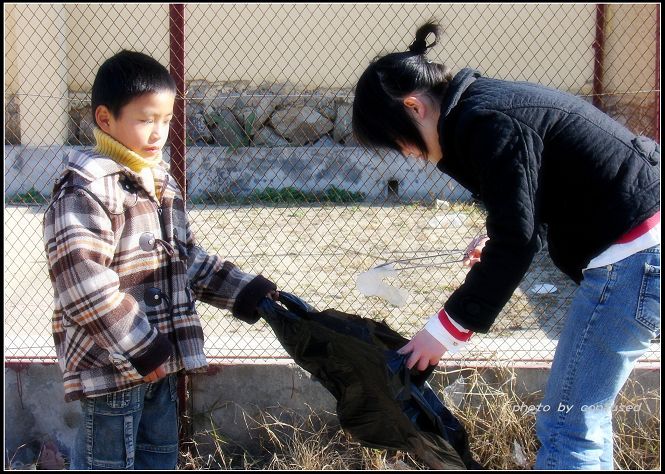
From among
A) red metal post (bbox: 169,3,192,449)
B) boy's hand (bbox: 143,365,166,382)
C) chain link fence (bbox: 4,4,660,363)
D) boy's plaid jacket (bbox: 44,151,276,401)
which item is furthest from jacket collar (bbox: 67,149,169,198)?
chain link fence (bbox: 4,4,660,363)

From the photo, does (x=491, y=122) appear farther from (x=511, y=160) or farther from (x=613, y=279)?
(x=613, y=279)

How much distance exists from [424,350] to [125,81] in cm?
116

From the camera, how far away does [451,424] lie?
2.51m

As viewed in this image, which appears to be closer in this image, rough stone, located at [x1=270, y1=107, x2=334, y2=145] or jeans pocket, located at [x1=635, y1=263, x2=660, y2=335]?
jeans pocket, located at [x1=635, y1=263, x2=660, y2=335]

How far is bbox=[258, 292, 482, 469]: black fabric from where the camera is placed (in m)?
2.45

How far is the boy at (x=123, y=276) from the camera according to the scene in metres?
2.25

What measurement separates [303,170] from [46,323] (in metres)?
3.93

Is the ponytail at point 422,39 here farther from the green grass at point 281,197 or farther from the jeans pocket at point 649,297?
the green grass at point 281,197

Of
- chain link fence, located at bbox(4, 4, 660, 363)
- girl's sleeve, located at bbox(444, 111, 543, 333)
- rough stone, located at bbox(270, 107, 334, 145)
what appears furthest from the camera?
rough stone, located at bbox(270, 107, 334, 145)

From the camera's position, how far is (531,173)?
6.86 ft

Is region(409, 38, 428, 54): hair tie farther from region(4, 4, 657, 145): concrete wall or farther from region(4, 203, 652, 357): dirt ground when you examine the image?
region(4, 4, 657, 145): concrete wall

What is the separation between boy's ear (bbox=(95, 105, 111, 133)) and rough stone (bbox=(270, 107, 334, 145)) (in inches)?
256

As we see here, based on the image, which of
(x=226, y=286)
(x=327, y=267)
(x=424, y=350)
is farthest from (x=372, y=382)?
(x=327, y=267)

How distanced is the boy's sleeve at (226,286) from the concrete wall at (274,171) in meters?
5.36
